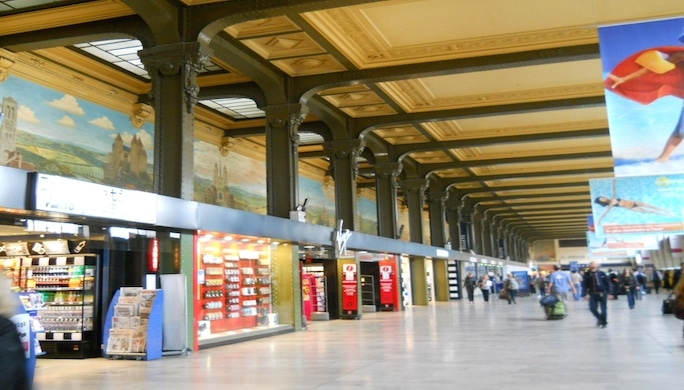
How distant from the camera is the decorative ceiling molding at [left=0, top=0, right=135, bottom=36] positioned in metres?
11.6

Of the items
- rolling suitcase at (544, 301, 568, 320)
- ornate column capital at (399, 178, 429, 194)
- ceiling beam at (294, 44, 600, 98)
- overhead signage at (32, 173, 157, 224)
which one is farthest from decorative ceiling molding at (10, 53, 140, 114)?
ornate column capital at (399, 178, 429, 194)

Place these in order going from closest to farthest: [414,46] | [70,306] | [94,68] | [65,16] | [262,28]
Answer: [70,306], [65,16], [262,28], [414,46], [94,68]

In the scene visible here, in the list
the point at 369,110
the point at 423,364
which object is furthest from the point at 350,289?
the point at 423,364

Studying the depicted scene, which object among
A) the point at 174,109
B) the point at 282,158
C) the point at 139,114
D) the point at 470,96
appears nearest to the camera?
the point at 174,109

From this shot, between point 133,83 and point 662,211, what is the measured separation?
42.9 feet

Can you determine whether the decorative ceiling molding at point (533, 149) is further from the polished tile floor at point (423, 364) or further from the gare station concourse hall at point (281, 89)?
the polished tile floor at point (423, 364)

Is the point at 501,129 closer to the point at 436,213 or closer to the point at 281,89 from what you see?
the point at 436,213

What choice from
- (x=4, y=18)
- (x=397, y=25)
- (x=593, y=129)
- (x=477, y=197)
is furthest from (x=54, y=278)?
(x=477, y=197)

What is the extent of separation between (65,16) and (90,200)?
5203 mm

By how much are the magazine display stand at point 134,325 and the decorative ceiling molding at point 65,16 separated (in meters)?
5.37

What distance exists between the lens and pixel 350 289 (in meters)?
19.5

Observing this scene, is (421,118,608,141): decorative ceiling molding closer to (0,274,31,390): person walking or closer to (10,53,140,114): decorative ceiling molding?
(10,53,140,114): decorative ceiling molding

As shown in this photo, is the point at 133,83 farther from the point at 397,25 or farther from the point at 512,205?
the point at 512,205

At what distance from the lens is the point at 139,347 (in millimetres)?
10141
